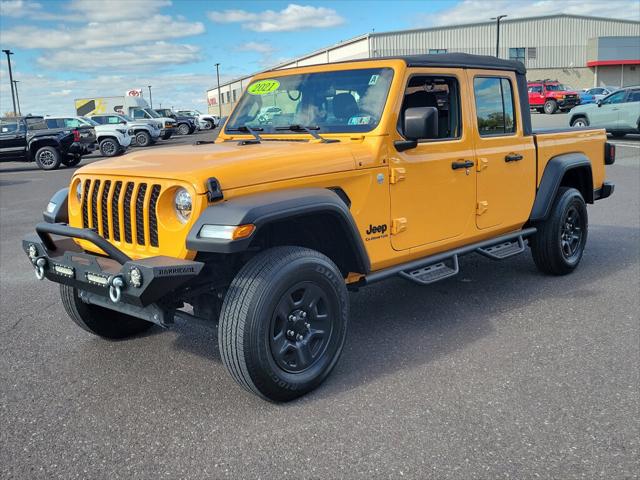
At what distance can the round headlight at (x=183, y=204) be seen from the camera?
10.8ft

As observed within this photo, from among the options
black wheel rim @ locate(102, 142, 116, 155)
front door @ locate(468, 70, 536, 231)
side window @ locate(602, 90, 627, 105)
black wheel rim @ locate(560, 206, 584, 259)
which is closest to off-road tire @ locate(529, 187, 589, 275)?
black wheel rim @ locate(560, 206, 584, 259)

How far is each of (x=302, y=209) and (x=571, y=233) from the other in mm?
3601

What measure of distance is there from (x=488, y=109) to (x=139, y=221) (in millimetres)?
2998

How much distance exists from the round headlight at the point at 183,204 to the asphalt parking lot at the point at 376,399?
1083 mm

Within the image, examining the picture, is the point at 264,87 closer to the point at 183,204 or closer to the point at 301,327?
the point at 183,204

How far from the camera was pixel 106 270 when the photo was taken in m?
3.32

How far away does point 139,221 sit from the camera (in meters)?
3.46

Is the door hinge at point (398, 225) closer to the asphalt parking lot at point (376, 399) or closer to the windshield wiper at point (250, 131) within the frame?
the asphalt parking lot at point (376, 399)

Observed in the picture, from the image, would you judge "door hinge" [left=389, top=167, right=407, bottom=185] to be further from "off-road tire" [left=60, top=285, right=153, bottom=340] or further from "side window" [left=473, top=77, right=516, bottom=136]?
"off-road tire" [left=60, top=285, right=153, bottom=340]

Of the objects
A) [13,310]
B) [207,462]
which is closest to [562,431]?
[207,462]

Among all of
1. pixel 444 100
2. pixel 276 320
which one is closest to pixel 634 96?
pixel 444 100

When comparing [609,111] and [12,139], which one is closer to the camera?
[609,111]

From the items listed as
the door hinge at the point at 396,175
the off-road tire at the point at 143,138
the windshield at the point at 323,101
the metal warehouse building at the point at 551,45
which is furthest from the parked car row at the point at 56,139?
the metal warehouse building at the point at 551,45

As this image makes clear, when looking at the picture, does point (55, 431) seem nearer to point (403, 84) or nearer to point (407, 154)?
point (407, 154)
